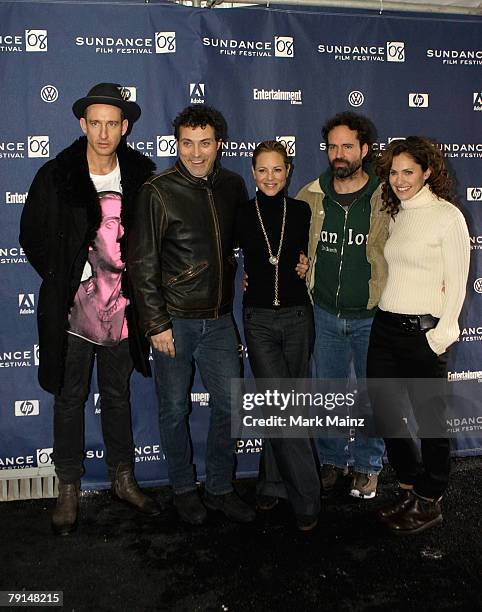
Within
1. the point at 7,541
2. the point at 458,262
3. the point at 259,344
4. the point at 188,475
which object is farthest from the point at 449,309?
the point at 7,541

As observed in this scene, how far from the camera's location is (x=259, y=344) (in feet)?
9.62

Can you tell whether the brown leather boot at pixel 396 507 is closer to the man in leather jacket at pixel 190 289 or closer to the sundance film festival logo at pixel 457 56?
the man in leather jacket at pixel 190 289

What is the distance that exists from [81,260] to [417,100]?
2302 mm

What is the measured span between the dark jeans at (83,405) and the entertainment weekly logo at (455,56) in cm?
257

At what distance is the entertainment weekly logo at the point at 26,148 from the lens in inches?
134

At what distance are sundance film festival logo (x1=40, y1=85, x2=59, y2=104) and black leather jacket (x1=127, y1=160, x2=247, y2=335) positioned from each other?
982mm

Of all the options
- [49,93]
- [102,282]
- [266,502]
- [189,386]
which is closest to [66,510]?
[189,386]

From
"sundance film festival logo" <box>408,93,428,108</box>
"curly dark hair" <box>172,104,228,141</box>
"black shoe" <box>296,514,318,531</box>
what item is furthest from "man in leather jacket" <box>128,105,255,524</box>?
"sundance film festival logo" <box>408,93,428,108</box>

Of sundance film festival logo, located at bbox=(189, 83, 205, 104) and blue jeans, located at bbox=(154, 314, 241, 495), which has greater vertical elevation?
sundance film festival logo, located at bbox=(189, 83, 205, 104)

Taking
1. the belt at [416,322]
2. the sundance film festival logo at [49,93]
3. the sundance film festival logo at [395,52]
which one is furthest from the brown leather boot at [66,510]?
the sundance film festival logo at [395,52]

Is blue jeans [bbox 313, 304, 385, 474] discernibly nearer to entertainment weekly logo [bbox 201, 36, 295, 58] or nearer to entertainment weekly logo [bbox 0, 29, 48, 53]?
entertainment weekly logo [bbox 201, 36, 295, 58]

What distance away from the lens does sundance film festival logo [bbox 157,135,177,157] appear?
139 inches

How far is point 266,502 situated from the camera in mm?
3223

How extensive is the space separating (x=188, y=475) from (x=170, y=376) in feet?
1.80
